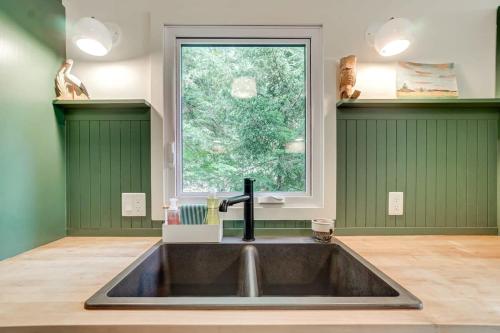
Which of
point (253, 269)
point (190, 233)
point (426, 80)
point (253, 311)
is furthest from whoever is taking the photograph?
point (426, 80)

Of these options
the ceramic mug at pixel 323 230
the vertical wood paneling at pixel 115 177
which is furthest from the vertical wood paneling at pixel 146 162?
the ceramic mug at pixel 323 230

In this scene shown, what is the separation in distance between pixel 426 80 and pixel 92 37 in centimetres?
152

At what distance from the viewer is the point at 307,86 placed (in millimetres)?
1394

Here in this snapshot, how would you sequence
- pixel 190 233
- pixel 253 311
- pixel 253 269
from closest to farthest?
pixel 253 311 < pixel 253 269 < pixel 190 233

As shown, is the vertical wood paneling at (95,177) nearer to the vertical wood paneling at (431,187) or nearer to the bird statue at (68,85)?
the bird statue at (68,85)

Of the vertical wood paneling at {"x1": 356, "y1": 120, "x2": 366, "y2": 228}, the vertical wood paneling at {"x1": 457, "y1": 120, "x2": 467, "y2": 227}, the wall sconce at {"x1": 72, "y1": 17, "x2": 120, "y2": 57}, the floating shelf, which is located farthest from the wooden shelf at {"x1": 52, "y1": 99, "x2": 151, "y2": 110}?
the vertical wood paneling at {"x1": 457, "y1": 120, "x2": 467, "y2": 227}

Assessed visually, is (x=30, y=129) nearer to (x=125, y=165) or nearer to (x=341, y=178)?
(x=125, y=165)

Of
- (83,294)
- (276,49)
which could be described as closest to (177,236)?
(83,294)

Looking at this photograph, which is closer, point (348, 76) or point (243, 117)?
point (348, 76)

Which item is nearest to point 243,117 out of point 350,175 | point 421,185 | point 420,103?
point 350,175

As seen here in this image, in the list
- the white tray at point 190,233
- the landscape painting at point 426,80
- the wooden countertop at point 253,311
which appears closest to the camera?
the wooden countertop at point 253,311

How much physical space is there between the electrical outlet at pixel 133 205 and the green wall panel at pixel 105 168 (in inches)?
0.9

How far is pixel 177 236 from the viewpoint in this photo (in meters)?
1.20

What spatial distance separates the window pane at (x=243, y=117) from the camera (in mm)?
1402
